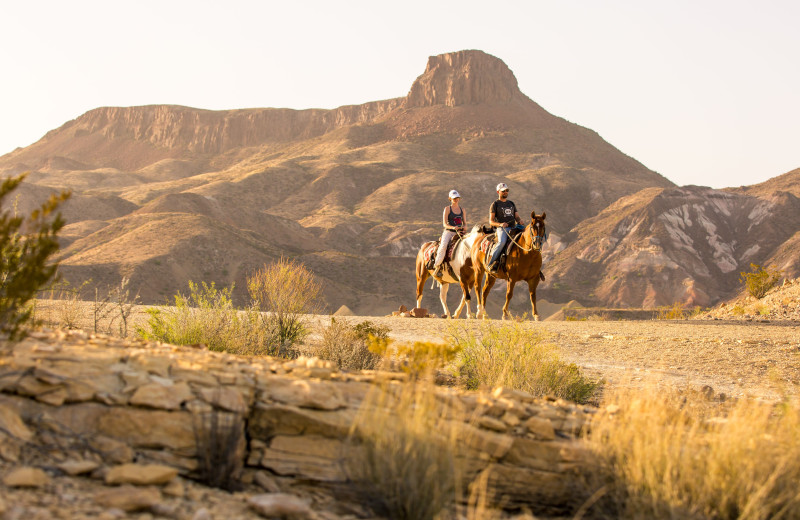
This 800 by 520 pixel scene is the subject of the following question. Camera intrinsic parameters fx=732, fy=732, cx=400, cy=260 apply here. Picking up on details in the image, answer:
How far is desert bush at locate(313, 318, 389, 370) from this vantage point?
10.5 meters

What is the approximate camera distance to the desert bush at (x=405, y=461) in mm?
4848

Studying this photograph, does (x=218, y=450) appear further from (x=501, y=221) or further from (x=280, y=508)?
(x=501, y=221)

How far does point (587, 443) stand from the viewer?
5.54m

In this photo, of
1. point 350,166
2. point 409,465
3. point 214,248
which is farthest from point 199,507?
point 350,166

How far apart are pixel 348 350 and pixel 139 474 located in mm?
6344

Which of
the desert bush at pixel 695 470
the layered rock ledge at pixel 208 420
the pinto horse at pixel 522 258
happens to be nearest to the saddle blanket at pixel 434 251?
the pinto horse at pixel 522 258

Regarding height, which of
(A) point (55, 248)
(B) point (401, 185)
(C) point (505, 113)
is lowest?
A: (A) point (55, 248)

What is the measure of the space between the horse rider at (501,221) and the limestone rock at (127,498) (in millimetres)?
13717

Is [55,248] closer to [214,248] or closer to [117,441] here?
[117,441]

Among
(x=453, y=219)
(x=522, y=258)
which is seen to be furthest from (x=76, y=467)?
(x=453, y=219)

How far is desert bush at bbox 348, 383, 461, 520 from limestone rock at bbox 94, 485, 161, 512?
1.36 metres

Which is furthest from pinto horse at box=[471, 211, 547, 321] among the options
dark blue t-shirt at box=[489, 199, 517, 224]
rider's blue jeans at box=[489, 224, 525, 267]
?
dark blue t-shirt at box=[489, 199, 517, 224]

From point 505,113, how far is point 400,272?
73.7m

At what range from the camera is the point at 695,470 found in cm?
516
